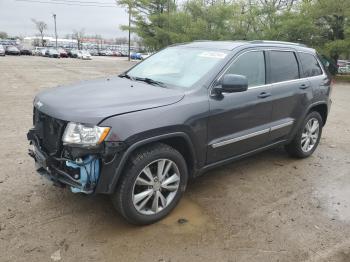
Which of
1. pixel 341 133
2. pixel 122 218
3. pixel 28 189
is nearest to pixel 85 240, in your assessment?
pixel 122 218

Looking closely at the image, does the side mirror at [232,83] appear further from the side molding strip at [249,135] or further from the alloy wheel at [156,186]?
the alloy wheel at [156,186]

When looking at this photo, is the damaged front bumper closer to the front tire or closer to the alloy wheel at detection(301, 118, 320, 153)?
the front tire

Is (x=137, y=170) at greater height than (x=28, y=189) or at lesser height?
greater

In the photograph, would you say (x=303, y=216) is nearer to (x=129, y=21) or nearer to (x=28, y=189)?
(x=28, y=189)

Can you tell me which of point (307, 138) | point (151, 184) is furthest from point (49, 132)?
point (307, 138)

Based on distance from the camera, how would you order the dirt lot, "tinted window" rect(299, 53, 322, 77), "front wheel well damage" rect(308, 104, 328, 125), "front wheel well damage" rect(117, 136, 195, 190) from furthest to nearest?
1. "front wheel well damage" rect(308, 104, 328, 125)
2. "tinted window" rect(299, 53, 322, 77)
3. "front wheel well damage" rect(117, 136, 195, 190)
4. the dirt lot

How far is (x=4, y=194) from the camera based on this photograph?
377 cm

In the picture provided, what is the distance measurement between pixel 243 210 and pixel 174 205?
776 millimetres

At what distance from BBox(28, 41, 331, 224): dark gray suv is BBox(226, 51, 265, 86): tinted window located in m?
0.01

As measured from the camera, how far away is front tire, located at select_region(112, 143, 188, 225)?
2996 millimetres

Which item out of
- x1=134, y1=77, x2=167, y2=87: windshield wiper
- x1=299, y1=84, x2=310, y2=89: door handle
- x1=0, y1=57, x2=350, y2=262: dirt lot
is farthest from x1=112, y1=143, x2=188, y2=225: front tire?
x1=299, y1=84, x2=310, y2=89: door handle

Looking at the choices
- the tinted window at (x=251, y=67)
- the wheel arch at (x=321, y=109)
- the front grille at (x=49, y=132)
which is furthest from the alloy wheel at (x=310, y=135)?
the front grille at (x=49, y=132)

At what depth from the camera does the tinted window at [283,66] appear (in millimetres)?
4414

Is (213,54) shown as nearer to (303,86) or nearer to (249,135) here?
(249,135)
